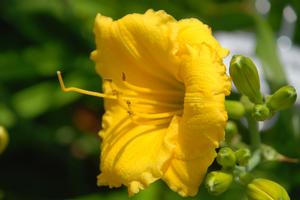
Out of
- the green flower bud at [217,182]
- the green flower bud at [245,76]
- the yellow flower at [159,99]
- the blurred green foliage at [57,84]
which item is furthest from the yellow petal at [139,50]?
the blurred green foliage at [57,84]

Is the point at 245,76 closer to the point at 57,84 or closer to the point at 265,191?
the point at 265,191

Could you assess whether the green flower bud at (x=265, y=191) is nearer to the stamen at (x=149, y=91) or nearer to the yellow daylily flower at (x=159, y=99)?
the yellow daylily flower at (x=159, y=99)

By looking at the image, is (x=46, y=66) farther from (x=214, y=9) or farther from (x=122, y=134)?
(x=122, y=134)

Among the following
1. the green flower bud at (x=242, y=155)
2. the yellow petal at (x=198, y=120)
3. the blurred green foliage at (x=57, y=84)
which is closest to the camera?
the yellow petal at (x=198, y=120)

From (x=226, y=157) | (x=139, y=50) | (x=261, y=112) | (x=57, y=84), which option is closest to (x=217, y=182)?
(x=226, y=157)

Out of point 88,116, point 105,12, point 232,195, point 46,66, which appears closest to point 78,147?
point 88,116

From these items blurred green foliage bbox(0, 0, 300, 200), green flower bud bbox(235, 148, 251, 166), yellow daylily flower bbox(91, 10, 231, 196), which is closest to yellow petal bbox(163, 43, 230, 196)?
yellow daylily flower bbox(91, 10, 231, 196)
